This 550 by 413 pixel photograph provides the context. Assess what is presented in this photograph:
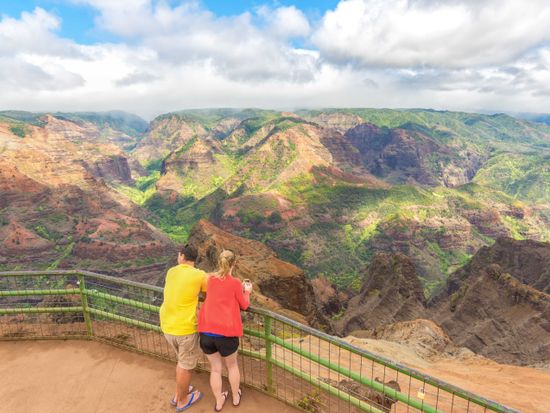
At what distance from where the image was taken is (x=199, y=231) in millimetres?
67312

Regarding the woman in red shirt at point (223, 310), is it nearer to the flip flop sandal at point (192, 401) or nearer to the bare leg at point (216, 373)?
the bare leg at point (216, 373)

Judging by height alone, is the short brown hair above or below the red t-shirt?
above

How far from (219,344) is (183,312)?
929 millimetres

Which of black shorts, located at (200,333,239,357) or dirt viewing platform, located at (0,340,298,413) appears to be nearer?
black shorts, located at (200,333,239,357)

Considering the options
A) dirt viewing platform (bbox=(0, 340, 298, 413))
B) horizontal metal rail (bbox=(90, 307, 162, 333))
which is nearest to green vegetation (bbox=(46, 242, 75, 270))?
dirt viewing platform (bbox=(0, 340, 298, 413))

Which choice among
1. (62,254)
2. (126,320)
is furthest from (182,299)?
(62,254)

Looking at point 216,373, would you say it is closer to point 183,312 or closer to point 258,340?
point 183,312

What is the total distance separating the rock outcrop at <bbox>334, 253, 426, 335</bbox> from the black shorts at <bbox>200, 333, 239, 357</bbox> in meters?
54.5

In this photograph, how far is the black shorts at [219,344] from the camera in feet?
22.6

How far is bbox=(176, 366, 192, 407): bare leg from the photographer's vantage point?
7.25 meters

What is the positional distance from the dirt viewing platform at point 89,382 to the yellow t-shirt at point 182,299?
1.79m

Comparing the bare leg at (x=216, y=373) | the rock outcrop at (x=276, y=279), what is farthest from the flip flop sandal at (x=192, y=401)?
the rock outcrop at (x=276, y=279)

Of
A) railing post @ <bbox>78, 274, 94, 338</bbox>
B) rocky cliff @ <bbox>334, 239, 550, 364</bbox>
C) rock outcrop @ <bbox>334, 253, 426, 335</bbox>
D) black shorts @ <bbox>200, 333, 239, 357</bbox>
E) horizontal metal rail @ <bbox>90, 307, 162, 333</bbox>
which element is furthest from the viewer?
rock outcrop @ <bbox>334, 253, 426, 335</bbox>

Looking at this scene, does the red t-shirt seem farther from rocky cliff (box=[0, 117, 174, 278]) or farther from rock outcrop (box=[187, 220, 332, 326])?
rocky cliff (box=[0, 117, 174, 278])
